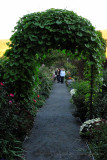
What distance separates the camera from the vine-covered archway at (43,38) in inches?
153

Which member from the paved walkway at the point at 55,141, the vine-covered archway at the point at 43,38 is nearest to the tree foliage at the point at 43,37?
the vine-covered archway at the point at 43,38

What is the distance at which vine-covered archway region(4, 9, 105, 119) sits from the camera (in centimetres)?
389

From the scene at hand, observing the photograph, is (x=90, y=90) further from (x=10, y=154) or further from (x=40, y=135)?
(x=10, y=154)

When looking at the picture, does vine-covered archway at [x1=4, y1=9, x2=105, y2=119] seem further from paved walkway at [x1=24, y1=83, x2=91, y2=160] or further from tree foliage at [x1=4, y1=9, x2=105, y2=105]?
paved walkway at [x1=24, y1=83, x2=91, y2=160]

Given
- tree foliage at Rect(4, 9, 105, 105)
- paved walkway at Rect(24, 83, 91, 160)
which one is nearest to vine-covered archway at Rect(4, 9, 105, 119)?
tree foliage at Rect(4, 9, 105, 105)

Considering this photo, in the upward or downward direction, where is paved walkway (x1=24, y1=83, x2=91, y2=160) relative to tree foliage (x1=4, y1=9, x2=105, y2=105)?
downward

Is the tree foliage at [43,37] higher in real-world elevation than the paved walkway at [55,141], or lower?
higher

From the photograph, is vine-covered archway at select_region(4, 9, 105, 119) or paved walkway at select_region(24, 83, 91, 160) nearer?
paved walkway at select_region(24, 83, 91, 160)

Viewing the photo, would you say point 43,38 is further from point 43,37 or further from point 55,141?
point 55,141

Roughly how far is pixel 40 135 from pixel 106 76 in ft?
12.3

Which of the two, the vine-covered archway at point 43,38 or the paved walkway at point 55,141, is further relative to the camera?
the vine-covered archway at point 43,38

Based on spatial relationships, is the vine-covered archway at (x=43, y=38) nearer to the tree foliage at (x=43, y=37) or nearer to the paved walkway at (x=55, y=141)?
the tree foliage at (x=43, y=37)

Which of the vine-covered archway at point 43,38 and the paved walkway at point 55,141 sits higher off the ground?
the vine-covered archway at point 43,38

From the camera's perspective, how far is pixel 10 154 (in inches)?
125
